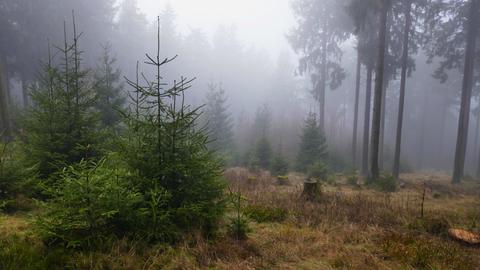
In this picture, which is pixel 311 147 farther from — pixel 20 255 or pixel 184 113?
pixel 20 255

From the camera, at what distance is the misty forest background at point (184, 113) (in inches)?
181

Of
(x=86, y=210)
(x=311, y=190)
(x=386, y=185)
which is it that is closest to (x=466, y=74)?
(x=386, y=185)

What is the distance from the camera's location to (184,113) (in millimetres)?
5551

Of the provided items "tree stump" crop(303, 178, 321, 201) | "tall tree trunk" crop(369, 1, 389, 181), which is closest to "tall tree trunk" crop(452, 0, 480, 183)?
"tall tree trunk" crop(369, 1, 389, 181)

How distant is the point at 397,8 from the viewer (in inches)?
690

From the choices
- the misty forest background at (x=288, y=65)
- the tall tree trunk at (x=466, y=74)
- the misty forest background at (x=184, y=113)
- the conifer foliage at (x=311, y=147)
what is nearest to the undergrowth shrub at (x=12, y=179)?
the misty forest background at (x=184, y=113)

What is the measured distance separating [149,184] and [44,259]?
63.2 inches

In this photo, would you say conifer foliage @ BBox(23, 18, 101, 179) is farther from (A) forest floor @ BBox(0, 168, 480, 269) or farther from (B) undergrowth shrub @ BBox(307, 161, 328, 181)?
(B) undergrowth shrub @ BBox(307, 161, 328, 181)

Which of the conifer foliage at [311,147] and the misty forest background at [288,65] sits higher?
the misty forest background at [288,65]

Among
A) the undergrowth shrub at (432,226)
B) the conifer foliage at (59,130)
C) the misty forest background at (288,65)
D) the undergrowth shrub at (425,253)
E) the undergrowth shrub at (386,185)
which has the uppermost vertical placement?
the misty forest background at (288,65)

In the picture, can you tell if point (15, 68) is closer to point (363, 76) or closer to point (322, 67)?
point (322, 67)

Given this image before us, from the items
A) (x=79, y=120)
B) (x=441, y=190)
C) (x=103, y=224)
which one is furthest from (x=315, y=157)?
(x=103, y=224)

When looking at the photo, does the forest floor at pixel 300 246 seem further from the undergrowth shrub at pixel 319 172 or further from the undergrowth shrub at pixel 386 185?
the undergrowth shrub at pixel 319 172

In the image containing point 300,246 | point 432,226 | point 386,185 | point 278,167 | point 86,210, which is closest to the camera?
point 86,210
